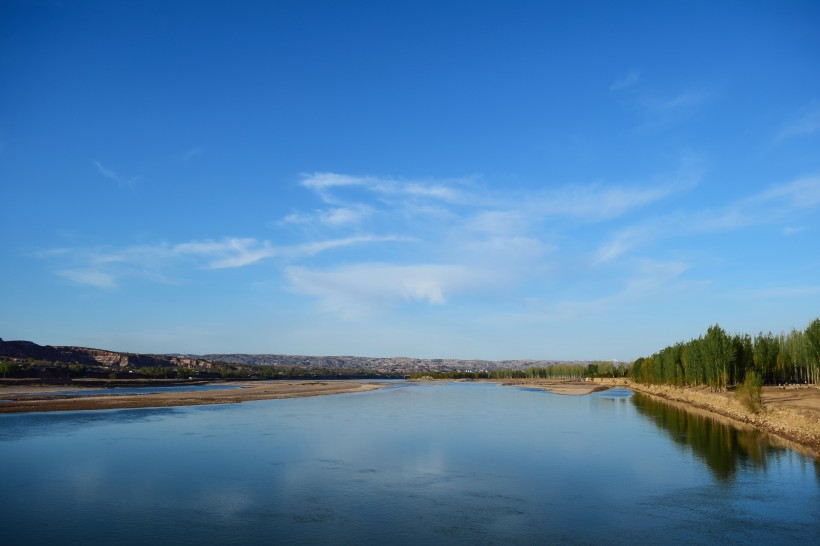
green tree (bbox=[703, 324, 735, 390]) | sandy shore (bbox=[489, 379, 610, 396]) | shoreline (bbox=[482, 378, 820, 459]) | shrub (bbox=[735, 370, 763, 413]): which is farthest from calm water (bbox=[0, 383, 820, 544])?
sandy shore (bbox=[489, 379, 610, 396])

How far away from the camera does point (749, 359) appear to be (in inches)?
2645

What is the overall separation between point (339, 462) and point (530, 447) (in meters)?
11.6

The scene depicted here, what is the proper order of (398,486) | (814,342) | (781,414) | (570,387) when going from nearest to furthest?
(398,486)
(781,414)
(814,342)
(570,387)

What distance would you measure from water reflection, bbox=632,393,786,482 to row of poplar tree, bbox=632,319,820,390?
16.8 metres

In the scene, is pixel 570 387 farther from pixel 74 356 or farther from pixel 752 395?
pixel 74 356

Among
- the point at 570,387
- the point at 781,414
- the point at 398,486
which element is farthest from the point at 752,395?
the point at 570,387

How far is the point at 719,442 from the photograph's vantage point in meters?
32.2

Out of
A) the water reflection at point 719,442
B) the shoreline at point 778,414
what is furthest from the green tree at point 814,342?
the water reflection at point 719,442

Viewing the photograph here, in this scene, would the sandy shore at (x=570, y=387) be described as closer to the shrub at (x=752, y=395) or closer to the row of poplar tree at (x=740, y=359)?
the row of poplar tree at (x=740, y=359)

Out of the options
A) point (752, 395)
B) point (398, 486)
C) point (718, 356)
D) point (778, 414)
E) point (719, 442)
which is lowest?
point (398, 486)

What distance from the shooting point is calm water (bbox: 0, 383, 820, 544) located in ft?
50.9

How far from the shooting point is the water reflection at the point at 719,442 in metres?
25.8

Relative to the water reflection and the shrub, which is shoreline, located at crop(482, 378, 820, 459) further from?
the water reflection

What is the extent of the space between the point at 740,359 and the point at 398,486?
199 feet
